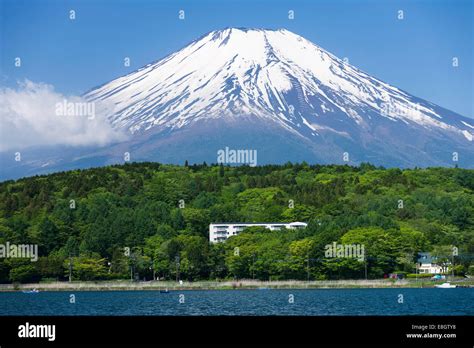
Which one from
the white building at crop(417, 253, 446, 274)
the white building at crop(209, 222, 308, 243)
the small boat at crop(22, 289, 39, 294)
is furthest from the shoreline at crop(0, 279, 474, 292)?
the white building at crop(209, 222, 308, 243)

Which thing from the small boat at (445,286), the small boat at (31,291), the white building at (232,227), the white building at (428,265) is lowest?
the small boat at (445,286)

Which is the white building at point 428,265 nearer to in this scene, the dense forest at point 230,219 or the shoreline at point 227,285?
the dense forest at point 230,219

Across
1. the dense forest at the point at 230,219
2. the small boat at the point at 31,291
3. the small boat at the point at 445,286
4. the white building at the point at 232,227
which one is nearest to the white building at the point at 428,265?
the dense forest at the point at 230,219

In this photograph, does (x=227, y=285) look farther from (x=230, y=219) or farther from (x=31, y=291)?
(x=230, y=219)

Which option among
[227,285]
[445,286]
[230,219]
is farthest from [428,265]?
[230,219]

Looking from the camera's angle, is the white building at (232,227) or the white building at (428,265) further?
the white building at (232,227)

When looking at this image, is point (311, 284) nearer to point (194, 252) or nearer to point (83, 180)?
point (194, 252)
